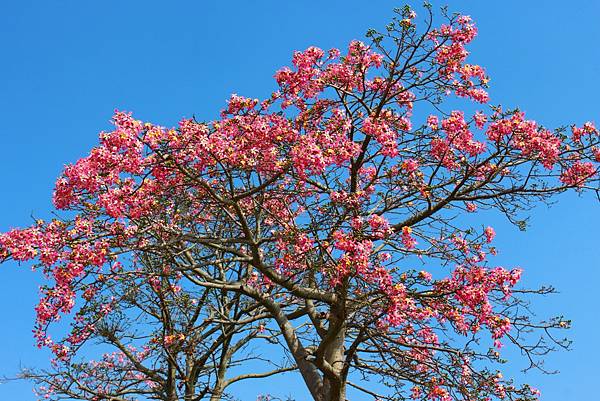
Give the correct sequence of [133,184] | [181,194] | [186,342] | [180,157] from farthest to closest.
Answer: [186,342] → [181,194] → [133,184] → [180,157]

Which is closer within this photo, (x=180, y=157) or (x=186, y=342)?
(x=180, y=157)

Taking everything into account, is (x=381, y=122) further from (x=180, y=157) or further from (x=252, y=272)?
(x=252, y=272)

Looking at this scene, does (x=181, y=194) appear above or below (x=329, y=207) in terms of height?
above

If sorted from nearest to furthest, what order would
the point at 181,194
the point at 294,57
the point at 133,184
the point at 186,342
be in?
the point at 133,184 < the point at 181,194 < the point at 294,57 < the point at 186,342

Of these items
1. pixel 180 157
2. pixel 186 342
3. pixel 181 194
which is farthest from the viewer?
pixel 186 342

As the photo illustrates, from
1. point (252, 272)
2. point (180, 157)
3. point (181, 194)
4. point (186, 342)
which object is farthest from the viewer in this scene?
point (252, 272)

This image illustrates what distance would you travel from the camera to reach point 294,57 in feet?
36.7

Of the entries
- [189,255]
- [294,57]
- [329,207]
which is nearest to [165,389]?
[189,255]

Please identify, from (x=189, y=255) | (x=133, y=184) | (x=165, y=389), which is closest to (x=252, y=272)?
(x=189, y=255)

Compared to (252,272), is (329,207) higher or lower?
lower

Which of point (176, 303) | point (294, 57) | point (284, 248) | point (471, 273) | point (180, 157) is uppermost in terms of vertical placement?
point (294, 57)

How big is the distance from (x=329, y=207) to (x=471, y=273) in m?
2.41

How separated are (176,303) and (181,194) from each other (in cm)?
382

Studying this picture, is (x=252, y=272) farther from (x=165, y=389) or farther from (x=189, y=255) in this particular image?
(x=165, y=389)
